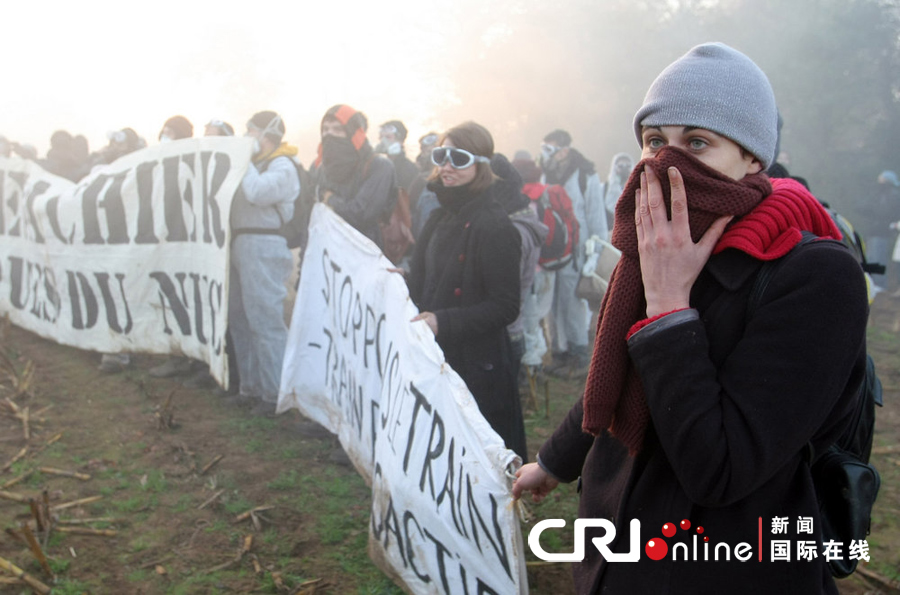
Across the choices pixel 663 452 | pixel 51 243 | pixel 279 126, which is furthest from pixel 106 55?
pixel 663 452

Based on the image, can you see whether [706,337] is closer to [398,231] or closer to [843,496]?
[843,496]

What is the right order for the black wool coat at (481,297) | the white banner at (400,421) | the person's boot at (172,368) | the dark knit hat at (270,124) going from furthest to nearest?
the person's boot at (172,368), the dark knit hat at (270,124), the black wool coat at (481,297), the white banner at (400,421)

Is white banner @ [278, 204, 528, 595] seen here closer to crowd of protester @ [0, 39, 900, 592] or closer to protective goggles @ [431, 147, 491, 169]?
crowd of protester @ [0, 39, 900, 592]

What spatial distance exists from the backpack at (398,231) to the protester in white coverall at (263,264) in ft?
2.58

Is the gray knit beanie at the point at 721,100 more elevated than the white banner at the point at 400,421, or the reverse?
the gray knit beanie at the point at 721,100

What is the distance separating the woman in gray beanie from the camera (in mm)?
1253

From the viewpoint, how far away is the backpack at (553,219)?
727 centimetres

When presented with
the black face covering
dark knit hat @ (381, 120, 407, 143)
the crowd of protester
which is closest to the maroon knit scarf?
the crowd of protester

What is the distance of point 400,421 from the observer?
308cm

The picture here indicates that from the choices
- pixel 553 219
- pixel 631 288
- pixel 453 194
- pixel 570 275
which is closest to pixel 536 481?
pixel 631 288

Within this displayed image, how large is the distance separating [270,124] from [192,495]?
2986mm

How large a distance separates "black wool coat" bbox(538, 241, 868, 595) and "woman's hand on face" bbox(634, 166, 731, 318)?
4 cm

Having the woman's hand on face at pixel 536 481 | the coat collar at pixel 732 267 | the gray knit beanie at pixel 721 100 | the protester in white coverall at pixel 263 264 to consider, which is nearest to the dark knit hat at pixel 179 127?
the protester in white coverall at pixel 263 264

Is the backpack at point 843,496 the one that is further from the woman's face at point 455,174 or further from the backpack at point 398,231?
the backpack at point 398,231
